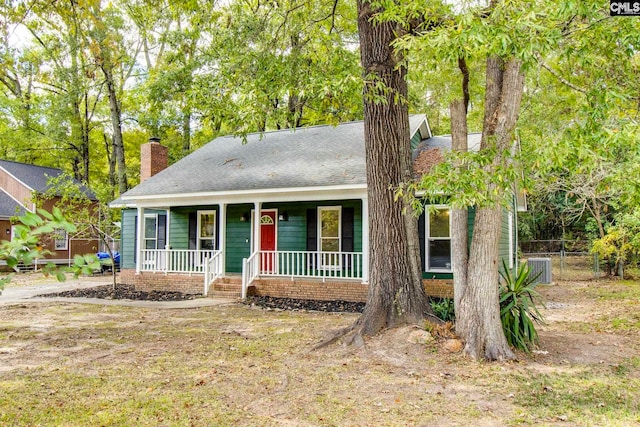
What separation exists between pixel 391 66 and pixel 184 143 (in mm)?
20716

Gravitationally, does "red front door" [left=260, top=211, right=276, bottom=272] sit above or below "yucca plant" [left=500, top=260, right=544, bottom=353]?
above

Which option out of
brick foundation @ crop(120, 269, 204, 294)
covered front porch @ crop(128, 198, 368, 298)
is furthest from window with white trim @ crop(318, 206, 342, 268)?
brick foundation @ crop(120, 269, 204, 294)

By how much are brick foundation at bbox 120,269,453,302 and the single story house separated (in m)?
0.03

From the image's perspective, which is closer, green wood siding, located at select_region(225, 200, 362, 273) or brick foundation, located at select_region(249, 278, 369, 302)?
brick foundation, located at select_region(249, 278, 369, 302)

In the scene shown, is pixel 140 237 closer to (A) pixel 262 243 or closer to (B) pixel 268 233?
(A) pixel 262 243

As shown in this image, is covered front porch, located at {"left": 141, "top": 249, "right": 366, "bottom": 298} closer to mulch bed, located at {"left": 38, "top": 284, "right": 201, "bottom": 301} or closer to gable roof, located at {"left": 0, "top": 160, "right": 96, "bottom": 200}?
mulch bed, located at {"left": 38, "top": 284, "right": 201, "bottom": 301}

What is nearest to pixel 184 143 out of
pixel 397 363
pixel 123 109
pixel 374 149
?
pixel 123 109

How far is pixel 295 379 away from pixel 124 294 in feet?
32.3

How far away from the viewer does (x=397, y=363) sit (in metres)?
5.90

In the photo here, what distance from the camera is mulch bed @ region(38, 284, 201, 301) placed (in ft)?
42.2

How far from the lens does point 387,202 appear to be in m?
7.12

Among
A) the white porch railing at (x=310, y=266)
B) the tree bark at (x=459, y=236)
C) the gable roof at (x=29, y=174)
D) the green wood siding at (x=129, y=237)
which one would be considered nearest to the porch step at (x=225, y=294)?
the white porch railing at (x=310, y=266)

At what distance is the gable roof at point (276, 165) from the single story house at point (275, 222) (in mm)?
38

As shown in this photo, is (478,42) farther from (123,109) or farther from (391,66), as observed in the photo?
(123,109)
